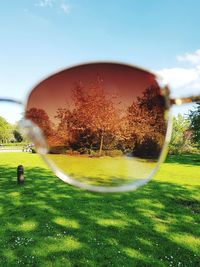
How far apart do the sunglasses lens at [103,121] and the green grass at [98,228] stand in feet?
17.2

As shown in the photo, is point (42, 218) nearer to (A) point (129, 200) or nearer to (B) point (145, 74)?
(A) point (129, 200)

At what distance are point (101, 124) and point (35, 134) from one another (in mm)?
515

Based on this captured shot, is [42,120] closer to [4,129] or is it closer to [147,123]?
[147,123]

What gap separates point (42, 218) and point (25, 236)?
70.7 inches

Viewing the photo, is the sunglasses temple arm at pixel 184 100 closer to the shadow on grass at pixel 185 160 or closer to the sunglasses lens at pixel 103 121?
the sunglasses lens at pixel 103 121

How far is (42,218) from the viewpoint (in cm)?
1042

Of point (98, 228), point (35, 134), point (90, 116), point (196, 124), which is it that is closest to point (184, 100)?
point (90, 116)

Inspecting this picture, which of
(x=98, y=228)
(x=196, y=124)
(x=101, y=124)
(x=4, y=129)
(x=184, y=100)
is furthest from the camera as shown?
(x=4, y=129)

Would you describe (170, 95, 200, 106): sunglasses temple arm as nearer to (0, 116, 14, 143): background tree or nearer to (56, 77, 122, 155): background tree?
(56, 77, 122, 155): background tree

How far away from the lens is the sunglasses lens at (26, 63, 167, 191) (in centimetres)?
207

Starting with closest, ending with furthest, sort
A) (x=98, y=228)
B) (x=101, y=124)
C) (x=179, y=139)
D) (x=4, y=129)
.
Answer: (x=101, y=124), (x=98, y=228), (x=179, y=139), (x=4, y=129)

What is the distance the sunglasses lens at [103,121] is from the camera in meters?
2.07

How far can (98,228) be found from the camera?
942 centimetres

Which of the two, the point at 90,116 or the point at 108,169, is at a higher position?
the point at 90,116
